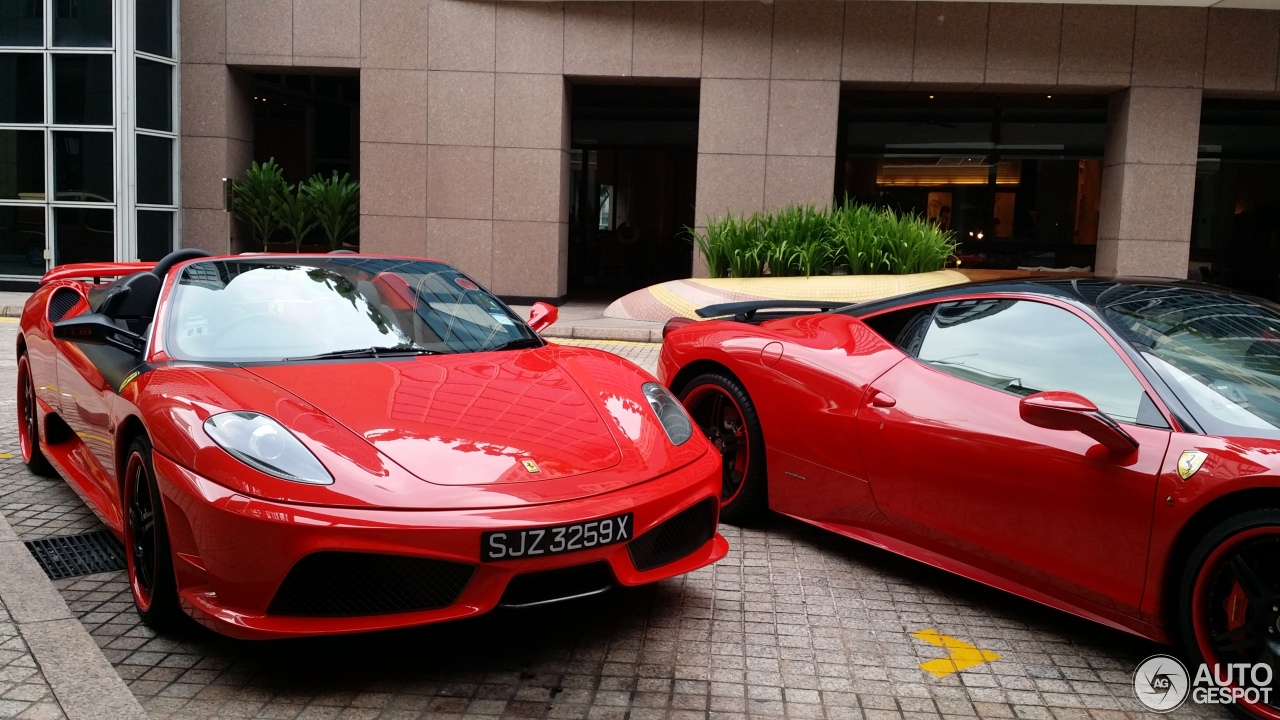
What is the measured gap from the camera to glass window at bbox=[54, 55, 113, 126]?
17.1 meters

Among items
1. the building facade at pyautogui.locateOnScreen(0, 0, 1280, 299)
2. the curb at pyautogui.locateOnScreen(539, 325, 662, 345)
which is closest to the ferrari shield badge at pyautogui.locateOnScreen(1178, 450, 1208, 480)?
the curb at pyautogui.locateOnScreen(539, 325, 662, 345)

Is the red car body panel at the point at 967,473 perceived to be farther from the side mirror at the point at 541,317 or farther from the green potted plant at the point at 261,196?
the green potted plant at the point at 261,196

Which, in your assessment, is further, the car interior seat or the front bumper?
the car interior seat

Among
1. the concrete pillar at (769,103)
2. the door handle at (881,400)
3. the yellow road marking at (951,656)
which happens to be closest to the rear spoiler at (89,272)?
the door handle at (881,400)

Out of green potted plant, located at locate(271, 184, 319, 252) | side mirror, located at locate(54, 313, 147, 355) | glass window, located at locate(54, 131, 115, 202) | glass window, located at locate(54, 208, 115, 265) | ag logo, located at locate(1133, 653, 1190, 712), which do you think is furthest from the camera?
green potted plant, located at locate(271, 184, 319, 252)

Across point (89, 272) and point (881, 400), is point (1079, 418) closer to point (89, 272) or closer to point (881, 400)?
point (881, 400)

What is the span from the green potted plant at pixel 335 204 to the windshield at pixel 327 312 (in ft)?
46.5

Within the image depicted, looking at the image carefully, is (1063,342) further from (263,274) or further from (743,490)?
(263,274)

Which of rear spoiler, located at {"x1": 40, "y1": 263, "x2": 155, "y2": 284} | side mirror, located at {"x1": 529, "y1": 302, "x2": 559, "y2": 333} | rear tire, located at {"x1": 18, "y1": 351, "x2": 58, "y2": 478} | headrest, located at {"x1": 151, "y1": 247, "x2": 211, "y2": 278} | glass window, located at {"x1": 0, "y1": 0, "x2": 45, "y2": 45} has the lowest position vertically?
rear tire, located at {"x1": 18, "y1": 351, "x2": 58, "y2": 478}

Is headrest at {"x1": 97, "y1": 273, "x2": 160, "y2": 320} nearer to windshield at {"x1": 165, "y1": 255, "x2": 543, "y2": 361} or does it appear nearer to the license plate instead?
windshield at {"x1": 165, "y1": 255, "x2": 543, "y2": 361}

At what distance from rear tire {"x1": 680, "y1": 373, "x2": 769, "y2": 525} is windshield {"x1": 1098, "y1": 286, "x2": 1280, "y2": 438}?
5.29 ft

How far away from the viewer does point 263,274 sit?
4.40m

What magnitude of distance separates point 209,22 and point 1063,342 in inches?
698

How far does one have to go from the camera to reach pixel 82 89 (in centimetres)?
1709
